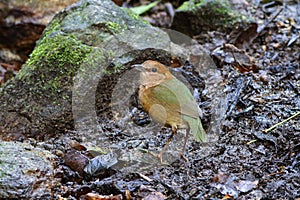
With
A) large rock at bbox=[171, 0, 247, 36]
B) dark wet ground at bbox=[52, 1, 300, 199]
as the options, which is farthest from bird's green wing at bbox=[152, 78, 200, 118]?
large rock at bbox=[171, 0, 247, 36]

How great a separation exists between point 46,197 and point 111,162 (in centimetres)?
66

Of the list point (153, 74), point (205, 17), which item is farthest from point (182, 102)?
point (205, 17)

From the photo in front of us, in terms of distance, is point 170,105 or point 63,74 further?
point 63,74

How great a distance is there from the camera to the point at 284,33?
6527mm

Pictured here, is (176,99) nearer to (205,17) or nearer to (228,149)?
(228,149)

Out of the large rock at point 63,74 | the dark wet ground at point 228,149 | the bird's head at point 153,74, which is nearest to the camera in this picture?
the dark wet ground at point 228,149

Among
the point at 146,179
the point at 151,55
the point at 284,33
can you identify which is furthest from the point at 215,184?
the point at 284,33

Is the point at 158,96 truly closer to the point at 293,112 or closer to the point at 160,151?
the point at 160,151

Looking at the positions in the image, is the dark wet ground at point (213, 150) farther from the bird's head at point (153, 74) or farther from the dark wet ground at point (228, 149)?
the bird's head at point (153, 74)

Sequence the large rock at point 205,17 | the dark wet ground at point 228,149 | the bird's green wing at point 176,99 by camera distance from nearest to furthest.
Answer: the dark wet ground at point 228,149 < the bird's green wing at point 176,99 < the large rock at point 205,17

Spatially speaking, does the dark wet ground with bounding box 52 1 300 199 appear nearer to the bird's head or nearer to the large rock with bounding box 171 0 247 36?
the bird's head

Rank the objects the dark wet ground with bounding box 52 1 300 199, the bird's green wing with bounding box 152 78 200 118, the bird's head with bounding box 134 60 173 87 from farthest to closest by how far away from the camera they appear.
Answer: the bird's head with bounding box 134 60 173 87, the bird's green wing with bounding box 152 78 200 118, the dark wet ground with bounding box 52 1 300 199

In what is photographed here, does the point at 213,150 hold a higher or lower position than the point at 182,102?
lower

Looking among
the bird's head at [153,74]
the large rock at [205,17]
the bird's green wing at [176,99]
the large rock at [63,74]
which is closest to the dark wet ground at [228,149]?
the large rock at [63,74]
